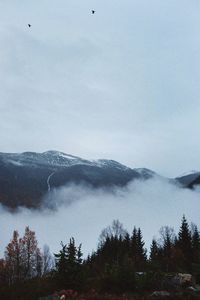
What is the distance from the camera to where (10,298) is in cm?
2436

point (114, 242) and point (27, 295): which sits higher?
point (114, 242)

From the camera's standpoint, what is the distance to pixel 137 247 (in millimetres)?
84875

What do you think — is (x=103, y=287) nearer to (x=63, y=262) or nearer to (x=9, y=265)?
(x=63, y=262)

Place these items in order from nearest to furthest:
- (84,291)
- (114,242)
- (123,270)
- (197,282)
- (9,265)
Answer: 1. (84,291)
2. (123,270)
3. (197,282)
4. (9,265)
5. (114,242)

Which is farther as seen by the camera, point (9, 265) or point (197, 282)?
point (9, 265)

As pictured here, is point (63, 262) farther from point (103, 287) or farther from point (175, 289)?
point (175, 289)

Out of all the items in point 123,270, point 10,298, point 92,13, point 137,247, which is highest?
point 92,13

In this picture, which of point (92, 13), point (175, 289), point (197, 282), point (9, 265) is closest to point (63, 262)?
point (175, 289)

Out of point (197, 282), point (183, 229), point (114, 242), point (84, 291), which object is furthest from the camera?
point (114, 242)

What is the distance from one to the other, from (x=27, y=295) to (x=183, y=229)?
177 feet

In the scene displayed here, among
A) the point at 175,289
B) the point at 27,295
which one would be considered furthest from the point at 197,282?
the point at 27,295

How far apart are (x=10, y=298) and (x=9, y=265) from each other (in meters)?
60.6

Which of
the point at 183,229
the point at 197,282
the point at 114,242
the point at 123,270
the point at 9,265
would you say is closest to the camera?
the point at 123,270

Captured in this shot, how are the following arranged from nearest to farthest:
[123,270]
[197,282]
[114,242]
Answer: [123,270] < [197,282] < [114,242]
